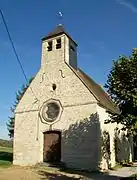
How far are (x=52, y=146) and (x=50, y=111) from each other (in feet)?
10.6

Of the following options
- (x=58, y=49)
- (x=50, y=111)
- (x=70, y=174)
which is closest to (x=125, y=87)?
(x=70, y=174)

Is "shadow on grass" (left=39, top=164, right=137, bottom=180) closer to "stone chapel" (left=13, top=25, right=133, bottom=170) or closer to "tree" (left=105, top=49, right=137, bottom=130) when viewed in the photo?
"stone chapel" (left=13, top=25, right=133, bottom=170)

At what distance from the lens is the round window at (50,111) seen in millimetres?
22542

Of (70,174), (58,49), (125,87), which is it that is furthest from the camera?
(58,49)

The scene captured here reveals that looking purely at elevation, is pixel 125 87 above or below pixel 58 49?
below

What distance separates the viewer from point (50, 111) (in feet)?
75.6

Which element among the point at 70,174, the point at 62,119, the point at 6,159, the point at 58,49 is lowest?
the point at 6,159

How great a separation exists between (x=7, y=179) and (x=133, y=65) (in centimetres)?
981

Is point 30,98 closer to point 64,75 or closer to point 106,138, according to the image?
point 64,75

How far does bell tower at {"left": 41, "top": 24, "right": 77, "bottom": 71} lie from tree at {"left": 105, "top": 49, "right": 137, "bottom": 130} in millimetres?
Result: 8642

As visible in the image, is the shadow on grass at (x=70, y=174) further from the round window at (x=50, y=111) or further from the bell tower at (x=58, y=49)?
the bell tower at (x=58, y=49)

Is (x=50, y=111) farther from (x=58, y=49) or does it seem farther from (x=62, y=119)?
(x=58, y=49)

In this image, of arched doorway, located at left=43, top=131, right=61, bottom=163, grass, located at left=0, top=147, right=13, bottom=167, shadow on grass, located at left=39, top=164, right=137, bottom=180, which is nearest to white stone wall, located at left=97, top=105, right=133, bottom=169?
shadow on grass, located at left=39, top=164, right=137, bottom=180

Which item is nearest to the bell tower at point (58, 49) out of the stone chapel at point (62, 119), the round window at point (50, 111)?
the stone chapel at point (62, 119)
